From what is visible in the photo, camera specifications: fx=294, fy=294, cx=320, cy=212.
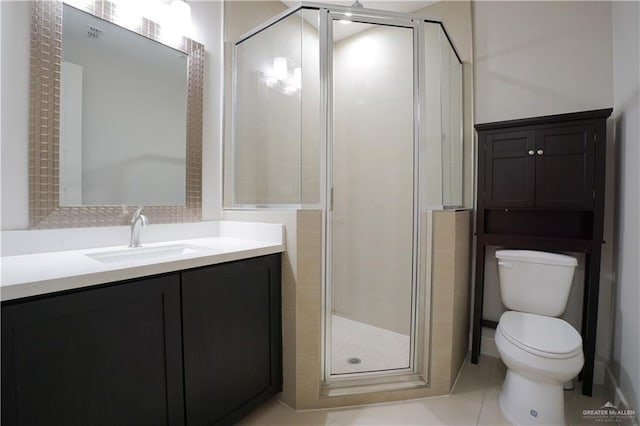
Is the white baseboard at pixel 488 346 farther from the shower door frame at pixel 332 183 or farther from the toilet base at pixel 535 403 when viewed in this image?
the shower door frame at pixel 332 183

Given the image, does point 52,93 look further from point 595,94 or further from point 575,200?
point 595,94

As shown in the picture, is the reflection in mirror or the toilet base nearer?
the reflection in mirror

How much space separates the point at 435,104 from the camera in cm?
186

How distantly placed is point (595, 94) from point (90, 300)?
274 centimetres

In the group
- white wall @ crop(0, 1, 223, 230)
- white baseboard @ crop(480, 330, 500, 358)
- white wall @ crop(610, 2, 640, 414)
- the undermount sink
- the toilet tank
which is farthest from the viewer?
white baseboard @ crop(480, 330, 500, 358)

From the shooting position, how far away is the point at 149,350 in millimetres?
1059

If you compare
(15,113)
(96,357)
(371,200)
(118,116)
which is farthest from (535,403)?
(15,113)

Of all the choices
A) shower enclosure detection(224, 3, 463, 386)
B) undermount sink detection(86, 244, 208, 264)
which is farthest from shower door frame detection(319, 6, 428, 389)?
undermount sink detection(86, 244, 208, 264)

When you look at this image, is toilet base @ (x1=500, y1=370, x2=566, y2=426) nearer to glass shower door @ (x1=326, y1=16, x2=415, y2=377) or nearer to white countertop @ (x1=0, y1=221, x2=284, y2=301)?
glass shower door @ (x1=326, y1=16, x2=415, y2=377)

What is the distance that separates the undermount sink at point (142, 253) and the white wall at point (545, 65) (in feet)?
6.73

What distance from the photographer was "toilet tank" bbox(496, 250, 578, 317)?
175 cm

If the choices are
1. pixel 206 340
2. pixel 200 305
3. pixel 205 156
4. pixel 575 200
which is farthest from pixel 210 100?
pixel 575 200

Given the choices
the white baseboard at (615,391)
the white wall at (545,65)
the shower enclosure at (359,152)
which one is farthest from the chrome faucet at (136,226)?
the white baseboard at (615,391)

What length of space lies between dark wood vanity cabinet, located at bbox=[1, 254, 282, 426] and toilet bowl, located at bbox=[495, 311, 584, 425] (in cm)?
123
